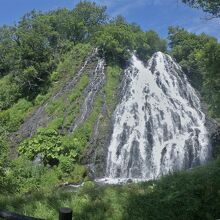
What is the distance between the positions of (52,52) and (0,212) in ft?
129

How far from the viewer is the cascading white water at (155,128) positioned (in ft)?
87.8

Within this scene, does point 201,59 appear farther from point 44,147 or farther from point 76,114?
point 44,147

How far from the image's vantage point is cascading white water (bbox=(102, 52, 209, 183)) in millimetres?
26750

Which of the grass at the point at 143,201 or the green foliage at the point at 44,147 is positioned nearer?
the grass at the point at 143,201

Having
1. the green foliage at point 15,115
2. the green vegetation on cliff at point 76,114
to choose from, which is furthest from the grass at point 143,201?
the green foliage at point 15,115

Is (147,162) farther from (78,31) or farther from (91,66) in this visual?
(78,31)

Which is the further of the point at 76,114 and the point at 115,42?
the point at 115,42

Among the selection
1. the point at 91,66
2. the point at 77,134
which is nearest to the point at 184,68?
the point at 91,66

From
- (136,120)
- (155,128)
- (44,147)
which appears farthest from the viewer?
(136,120)

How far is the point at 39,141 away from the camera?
28.5 metres

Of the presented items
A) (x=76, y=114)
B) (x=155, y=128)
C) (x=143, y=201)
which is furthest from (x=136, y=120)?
(x=143, y=201)

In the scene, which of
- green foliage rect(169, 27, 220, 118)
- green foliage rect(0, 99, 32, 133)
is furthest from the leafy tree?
green foliage rect(0, 99, 32, 133)

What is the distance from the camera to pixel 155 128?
30.3 metres

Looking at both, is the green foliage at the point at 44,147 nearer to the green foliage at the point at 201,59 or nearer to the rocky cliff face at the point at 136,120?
the rocky cliff face at the point at 136,120
